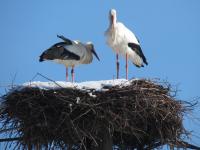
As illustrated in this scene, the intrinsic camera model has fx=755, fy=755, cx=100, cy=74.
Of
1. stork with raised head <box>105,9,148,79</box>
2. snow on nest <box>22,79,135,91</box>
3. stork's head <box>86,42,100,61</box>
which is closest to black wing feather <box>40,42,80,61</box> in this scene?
stork's head <box>86,42,100,61</box>

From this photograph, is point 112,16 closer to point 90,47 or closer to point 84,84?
point 90,47

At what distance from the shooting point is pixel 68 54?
1205 cm

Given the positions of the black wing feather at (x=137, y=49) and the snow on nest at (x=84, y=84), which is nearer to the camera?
the snow on nest at (x=84, y=84)

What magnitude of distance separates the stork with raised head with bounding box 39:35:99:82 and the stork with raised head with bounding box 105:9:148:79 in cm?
50

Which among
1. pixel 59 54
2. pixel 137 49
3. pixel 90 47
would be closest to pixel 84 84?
pixel 59 54

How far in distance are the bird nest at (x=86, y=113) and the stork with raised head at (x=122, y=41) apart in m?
2.36

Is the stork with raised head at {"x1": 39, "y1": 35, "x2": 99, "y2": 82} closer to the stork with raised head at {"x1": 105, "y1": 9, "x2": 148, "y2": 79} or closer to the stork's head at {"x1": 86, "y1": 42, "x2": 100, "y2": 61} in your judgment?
the stork's head at {"x1": 86, "y1": 42, "x2": 100, "y2": 61}

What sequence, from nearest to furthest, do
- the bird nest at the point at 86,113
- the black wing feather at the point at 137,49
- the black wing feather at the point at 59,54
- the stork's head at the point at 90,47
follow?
the bird nest at the point at 86,113 < the black wing feather at the point at 59,54 < the black wing feather at the point at 137,49 < the stork's head at the point at 90,47

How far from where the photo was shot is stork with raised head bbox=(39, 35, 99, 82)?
12.0m

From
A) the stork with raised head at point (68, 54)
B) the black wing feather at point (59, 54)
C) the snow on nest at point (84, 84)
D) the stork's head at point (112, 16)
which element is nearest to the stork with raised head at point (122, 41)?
the stork's head at point (112, 16)

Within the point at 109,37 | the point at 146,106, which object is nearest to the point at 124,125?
the point at 146,106

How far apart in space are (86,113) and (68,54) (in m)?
2.92

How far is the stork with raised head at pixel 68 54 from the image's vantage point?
1205 cm

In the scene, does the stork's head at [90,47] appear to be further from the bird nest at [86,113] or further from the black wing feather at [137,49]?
the bird nest at [86,113]
